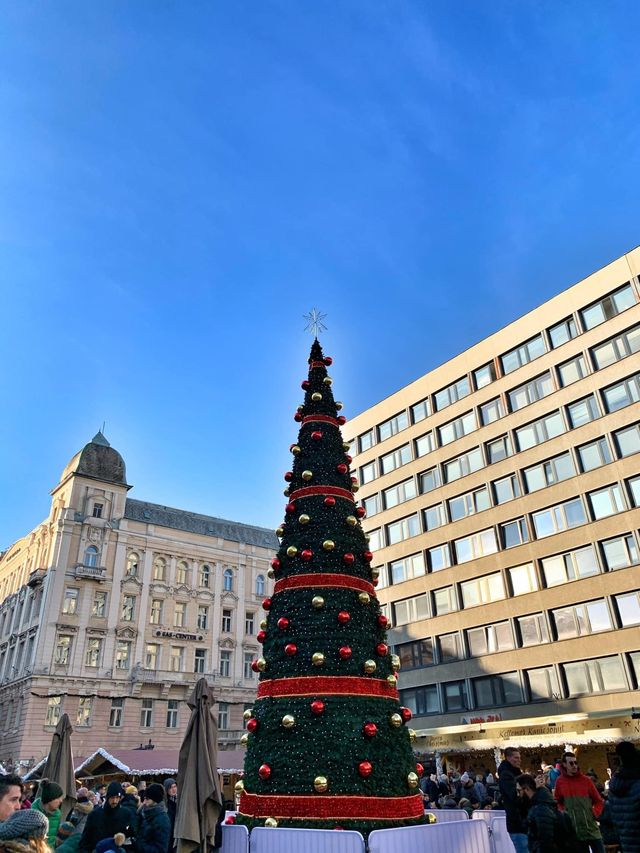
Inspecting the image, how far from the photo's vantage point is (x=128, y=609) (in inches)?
1678

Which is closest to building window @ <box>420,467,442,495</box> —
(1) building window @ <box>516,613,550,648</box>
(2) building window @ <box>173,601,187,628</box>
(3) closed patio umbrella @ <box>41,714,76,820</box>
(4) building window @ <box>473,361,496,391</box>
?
(4) building window @ <box>473,361,496,391</box>

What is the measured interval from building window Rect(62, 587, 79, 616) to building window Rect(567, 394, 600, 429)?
3183 cm

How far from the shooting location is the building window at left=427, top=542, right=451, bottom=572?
3416cm

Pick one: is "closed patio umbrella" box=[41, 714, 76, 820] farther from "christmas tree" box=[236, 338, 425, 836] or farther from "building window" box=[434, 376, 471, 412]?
"building window" box=[434, 376, 471, 412]

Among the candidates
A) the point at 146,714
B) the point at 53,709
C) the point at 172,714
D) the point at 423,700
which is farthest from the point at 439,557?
the point at 53,709

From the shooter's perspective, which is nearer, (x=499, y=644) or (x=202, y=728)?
(x=202, y=728)

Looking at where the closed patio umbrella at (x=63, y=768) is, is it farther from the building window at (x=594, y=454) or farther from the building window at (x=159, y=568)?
the building window at (x=159, y=568)

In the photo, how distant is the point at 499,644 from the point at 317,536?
24.5 meters

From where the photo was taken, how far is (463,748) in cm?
Result: 2922

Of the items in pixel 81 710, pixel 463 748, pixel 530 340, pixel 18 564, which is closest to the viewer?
pixel 463 748

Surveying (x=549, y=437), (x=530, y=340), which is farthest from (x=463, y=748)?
(x=530, y=340)

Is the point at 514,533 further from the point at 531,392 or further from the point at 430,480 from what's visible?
the point at 531,392

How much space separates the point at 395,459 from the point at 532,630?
13.9 m

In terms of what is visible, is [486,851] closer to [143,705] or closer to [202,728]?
Answer: [202,728]
